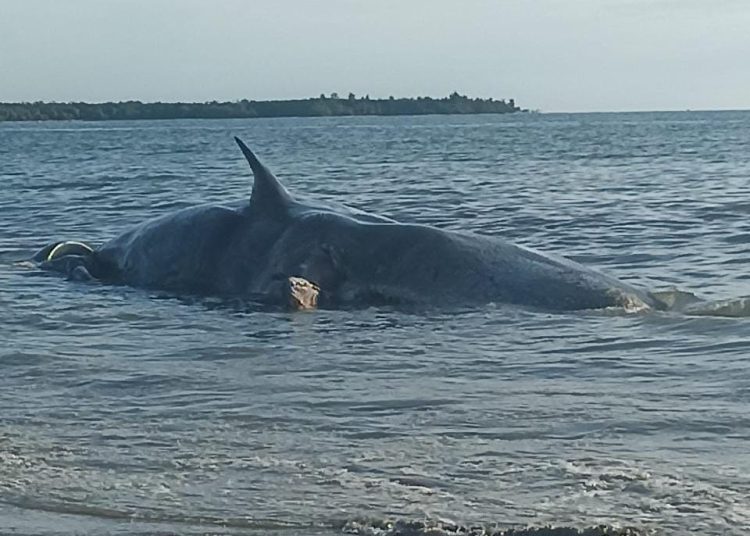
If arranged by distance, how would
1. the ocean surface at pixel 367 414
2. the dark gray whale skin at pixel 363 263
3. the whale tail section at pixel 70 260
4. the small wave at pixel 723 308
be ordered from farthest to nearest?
the whale tail section at pixel 70 260
the dark gray whale skin at pixel 363 263
the small wave at pixel 723 308
the ocean surface at pixel 367 414

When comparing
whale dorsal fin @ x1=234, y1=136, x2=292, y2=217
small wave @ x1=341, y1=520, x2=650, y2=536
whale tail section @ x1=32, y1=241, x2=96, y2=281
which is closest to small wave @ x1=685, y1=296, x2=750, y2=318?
whale dorsal fin @ x1=234, y1=136, x2=292, y2=217

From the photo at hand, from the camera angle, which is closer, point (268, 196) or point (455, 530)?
point (455, 530)

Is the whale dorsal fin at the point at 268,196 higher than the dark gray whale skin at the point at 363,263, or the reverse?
the whale dorsal fin at the point at 268,196

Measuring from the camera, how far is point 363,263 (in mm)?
10016

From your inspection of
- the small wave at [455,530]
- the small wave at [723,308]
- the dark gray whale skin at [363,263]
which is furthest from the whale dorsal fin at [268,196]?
the small wave at [455,530]

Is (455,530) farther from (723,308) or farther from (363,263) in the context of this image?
(723,308)

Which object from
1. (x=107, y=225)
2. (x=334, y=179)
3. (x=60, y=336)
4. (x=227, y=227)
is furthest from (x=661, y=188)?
(x=60, y=336)

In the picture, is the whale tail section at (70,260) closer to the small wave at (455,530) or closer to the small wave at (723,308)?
the small wave at (723,308)

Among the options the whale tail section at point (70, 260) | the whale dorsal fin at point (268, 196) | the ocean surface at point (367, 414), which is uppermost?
the whale dorsal fin at point (268, 196)

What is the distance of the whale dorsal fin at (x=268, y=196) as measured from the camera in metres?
10.6

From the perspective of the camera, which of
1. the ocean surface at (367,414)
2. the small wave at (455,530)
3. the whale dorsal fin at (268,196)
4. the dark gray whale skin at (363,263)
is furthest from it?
the whale dorsal fin at (268,196)

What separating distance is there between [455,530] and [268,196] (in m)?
6.23

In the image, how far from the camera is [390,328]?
29.9 ft

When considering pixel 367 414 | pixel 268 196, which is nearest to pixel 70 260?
pixel 268 196
